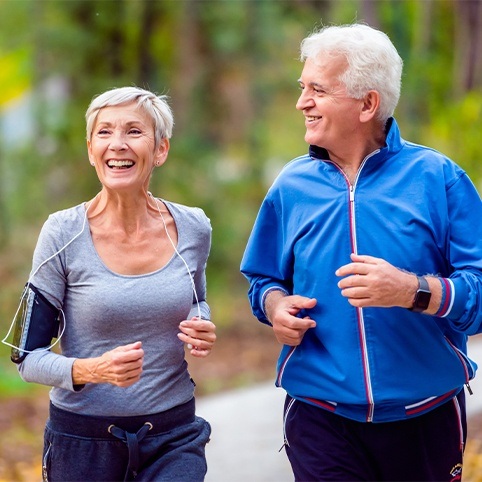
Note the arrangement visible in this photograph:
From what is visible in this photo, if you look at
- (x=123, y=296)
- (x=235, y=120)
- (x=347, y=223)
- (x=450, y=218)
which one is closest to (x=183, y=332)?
(x=123, y=296)

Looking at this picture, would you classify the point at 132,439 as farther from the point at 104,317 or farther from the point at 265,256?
the point at 265,256

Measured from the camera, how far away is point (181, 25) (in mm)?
13695

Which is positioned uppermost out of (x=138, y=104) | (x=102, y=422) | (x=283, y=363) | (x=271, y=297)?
(x=138, y=104)

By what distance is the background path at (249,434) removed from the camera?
605cm

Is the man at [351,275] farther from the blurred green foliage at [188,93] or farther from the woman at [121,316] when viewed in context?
→ the blurred green foliage at [188,93]

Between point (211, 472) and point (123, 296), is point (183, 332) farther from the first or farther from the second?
point (211, 472)

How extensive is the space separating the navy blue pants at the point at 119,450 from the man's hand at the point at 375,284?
0.75 metres

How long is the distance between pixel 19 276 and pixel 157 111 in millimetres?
10567

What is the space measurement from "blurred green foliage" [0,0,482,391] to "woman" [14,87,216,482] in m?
8.34

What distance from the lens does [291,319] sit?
3.17 m

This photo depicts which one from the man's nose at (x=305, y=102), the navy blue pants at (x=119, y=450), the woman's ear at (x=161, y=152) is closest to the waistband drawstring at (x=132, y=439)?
the navy blue pants at (x=119, y=450)

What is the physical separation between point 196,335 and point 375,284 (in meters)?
0.60

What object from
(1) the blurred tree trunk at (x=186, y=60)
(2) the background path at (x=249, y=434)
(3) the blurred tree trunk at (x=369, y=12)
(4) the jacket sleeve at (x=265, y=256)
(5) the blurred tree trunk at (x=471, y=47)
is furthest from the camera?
(1) the blurred tree trunk at (x=186, y=60)

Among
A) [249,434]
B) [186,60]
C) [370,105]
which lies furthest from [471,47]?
[370,105]
